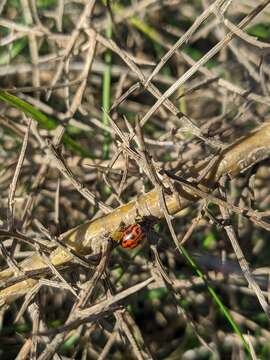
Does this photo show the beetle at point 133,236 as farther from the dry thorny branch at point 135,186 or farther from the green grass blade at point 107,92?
the green grass blade at point 107,92

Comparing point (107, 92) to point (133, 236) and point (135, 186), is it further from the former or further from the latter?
point (133, 236)

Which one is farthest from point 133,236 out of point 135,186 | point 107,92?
point 107,92

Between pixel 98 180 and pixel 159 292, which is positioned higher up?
pixel 98 180

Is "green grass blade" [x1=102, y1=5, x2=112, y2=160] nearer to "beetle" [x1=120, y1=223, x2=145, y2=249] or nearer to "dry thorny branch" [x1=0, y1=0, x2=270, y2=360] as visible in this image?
"dry thorny branch" [x1=0, y1=0, x2=270, y2=360]

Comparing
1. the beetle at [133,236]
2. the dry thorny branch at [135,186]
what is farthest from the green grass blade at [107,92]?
the beetle at [133,236]

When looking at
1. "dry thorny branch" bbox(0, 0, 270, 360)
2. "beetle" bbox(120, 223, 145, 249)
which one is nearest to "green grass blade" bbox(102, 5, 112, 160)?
"dry thorny branch" bbox(0, 0, 270, 360)

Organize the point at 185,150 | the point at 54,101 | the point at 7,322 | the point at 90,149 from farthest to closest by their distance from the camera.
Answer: the point at 54,101 → the point at 90,149 → the point at 7,322 → the point at 185,150

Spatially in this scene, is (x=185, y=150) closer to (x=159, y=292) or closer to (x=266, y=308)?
(x=159, y=292)

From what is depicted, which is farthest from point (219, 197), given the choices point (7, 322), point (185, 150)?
point (7, 322)
